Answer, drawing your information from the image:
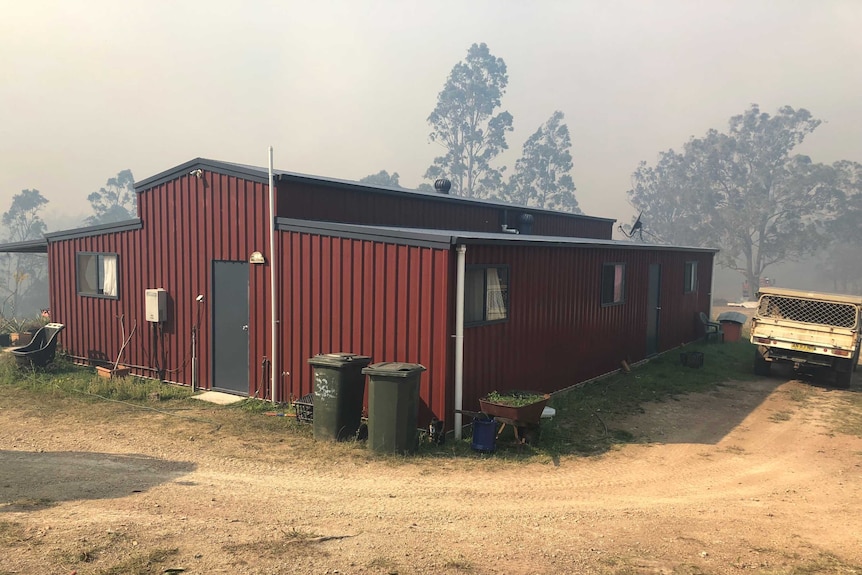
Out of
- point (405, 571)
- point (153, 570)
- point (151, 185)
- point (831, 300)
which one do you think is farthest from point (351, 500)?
point (831, 300)

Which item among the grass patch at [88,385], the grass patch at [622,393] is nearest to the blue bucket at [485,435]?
the grass patch at [622,393]

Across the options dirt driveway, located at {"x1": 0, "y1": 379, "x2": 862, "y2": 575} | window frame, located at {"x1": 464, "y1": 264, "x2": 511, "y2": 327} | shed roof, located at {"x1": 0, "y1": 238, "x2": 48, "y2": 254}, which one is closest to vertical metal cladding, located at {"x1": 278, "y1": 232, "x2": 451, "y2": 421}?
window frame, located at {"x1": 464, "y1": 264, "x2": 511, "y2": 327}

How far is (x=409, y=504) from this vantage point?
6.52 m

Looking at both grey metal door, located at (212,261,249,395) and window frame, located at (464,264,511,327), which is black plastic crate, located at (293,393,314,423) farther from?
window frame, located at (464,264,511,327)

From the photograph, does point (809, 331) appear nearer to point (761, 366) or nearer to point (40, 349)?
point (761, 366)

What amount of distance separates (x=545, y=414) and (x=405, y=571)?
5.54 metres

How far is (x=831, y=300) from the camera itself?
14.3 metres

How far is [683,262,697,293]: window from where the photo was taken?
769 inches

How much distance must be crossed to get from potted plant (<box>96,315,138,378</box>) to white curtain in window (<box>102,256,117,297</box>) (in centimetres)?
79

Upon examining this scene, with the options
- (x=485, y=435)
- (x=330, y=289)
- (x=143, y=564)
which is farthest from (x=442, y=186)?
(x=143, y=564)

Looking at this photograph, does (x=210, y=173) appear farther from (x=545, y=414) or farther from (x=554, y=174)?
(x=554, y=174)

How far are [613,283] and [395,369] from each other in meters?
8.02

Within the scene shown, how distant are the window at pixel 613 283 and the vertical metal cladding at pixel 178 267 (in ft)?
25.9

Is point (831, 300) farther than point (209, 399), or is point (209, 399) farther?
point (831, 300)
